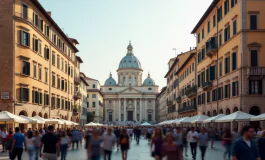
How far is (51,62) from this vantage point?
172 ft

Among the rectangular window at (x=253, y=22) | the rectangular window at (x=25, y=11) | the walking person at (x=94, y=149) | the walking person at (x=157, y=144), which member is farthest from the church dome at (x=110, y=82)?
the walking person at (x=94, y=149)

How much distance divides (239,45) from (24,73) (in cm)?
2052

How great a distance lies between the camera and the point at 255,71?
35.2m

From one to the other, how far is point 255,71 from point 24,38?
21818 millimetres

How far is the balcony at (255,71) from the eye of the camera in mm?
35031

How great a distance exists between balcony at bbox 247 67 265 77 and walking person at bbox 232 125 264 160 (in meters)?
27.0

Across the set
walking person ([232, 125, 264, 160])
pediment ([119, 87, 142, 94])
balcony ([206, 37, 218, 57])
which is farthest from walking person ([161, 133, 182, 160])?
pediment ([119, 87, 142, 94])

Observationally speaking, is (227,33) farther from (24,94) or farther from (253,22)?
(24,94)

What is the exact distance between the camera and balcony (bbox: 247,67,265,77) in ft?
115

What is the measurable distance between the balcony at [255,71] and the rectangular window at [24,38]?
21.1 meters

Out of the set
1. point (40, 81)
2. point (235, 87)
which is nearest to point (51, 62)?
point (40, 81)

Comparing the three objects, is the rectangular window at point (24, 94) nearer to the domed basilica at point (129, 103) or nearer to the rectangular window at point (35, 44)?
the rectangular window at point (35, 44)

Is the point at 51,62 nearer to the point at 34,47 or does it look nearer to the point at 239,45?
the point at 34,47

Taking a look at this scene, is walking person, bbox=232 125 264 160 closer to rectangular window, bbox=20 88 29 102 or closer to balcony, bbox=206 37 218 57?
rectangular window, bbox=20 88 29 102
